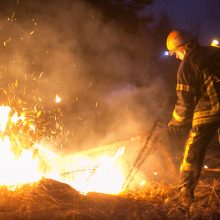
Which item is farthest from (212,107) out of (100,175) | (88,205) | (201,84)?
(100,175)

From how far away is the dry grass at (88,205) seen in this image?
12.4ft

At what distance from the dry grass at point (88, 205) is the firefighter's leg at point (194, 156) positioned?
0.25 m

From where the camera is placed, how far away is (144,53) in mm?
12758

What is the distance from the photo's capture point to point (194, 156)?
4629mm

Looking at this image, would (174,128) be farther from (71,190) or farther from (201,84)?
(71,190)

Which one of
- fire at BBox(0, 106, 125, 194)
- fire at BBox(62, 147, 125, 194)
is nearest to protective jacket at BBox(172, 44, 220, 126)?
fire at BBox(0, 106, 125, 194)

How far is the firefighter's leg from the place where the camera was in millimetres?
A: 4598

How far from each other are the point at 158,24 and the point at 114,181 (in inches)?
402

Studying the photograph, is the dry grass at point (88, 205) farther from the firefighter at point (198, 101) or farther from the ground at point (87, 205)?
the firefighter at point (198, 101)

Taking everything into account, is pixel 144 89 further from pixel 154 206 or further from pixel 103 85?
pixel 154 206

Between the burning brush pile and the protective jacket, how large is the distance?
1070 mm

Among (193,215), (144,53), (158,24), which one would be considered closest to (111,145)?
(193,215)

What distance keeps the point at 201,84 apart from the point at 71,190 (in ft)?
7.46

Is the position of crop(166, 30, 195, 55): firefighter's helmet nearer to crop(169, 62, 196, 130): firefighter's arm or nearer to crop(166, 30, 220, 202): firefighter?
crop(166, 30, 220, 202): firefighter
